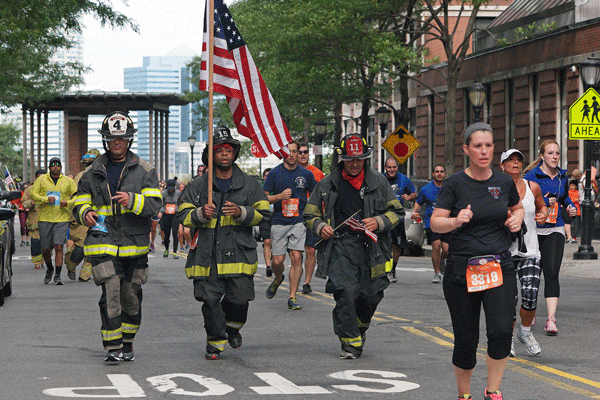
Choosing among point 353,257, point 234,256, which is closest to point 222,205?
point 234,256

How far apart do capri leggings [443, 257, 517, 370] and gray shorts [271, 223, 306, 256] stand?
22.3 ft

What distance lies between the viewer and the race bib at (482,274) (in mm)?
6535

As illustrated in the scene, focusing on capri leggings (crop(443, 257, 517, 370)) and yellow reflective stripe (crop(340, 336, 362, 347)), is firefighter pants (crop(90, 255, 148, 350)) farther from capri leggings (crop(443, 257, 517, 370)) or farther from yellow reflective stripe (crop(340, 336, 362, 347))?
capri leggings (crop(443, 257, 517, 370))

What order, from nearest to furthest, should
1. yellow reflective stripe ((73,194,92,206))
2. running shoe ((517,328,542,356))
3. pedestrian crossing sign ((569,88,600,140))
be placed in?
yellow reflective stripe ((73,194,92,206)) < running shoe ((517,328,542,356)) < pedestrian crossing sign ((569,88,600,140))

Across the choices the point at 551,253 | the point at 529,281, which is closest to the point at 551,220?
the point at 551,253

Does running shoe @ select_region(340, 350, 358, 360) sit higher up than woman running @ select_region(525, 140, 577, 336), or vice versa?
woman running @ select_region(525, 140, 577, 336)

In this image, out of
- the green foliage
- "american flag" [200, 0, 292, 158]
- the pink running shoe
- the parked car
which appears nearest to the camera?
"american flag" [200, 0, 292, 158]

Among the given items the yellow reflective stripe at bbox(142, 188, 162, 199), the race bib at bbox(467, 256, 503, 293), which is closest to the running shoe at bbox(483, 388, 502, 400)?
the race bib at bbox(467, 256, 503, 293)

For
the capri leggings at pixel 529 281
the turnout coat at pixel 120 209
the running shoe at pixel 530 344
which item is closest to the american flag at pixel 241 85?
the turnout coat at pixel 120 209

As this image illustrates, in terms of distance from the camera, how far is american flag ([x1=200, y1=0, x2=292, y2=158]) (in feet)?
33.8

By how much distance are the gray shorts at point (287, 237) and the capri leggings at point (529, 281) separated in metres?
4.52

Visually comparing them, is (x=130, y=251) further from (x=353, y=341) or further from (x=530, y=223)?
(x=530, y=223)

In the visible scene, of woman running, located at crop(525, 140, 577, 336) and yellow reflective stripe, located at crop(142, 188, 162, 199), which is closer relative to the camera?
yellow reflective stripe, located at crop(142, 188, 162, 199)

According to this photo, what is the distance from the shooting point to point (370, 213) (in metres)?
9.16
